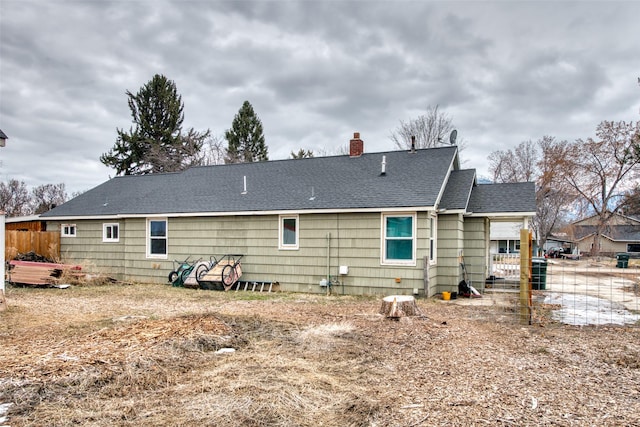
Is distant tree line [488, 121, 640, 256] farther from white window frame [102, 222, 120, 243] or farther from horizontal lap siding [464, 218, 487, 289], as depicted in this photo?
white window frame [102, 222, 120, 243]

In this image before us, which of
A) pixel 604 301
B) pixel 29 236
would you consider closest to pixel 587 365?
pixel 604 301

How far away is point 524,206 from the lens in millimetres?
12289

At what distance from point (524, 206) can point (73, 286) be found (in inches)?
545

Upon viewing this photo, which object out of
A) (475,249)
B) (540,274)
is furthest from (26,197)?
(540,274)

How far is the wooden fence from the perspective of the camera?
15.8 metres

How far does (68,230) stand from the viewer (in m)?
16.7

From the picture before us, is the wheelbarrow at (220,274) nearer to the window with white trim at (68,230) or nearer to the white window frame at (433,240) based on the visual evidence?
the white window frame at (433,240)

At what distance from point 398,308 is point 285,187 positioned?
707 centimetres

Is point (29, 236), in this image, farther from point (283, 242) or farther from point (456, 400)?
point (456, 400)

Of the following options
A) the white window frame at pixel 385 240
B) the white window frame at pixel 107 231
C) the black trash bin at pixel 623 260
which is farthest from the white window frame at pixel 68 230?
Result: the black trash bin at pixel 623 260

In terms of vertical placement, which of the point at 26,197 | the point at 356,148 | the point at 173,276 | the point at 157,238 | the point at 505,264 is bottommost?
the point at 173,276

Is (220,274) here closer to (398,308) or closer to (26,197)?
(398,308)

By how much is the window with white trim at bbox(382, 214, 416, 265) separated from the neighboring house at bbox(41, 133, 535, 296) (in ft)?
0.09

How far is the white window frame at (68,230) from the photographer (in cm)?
1655
